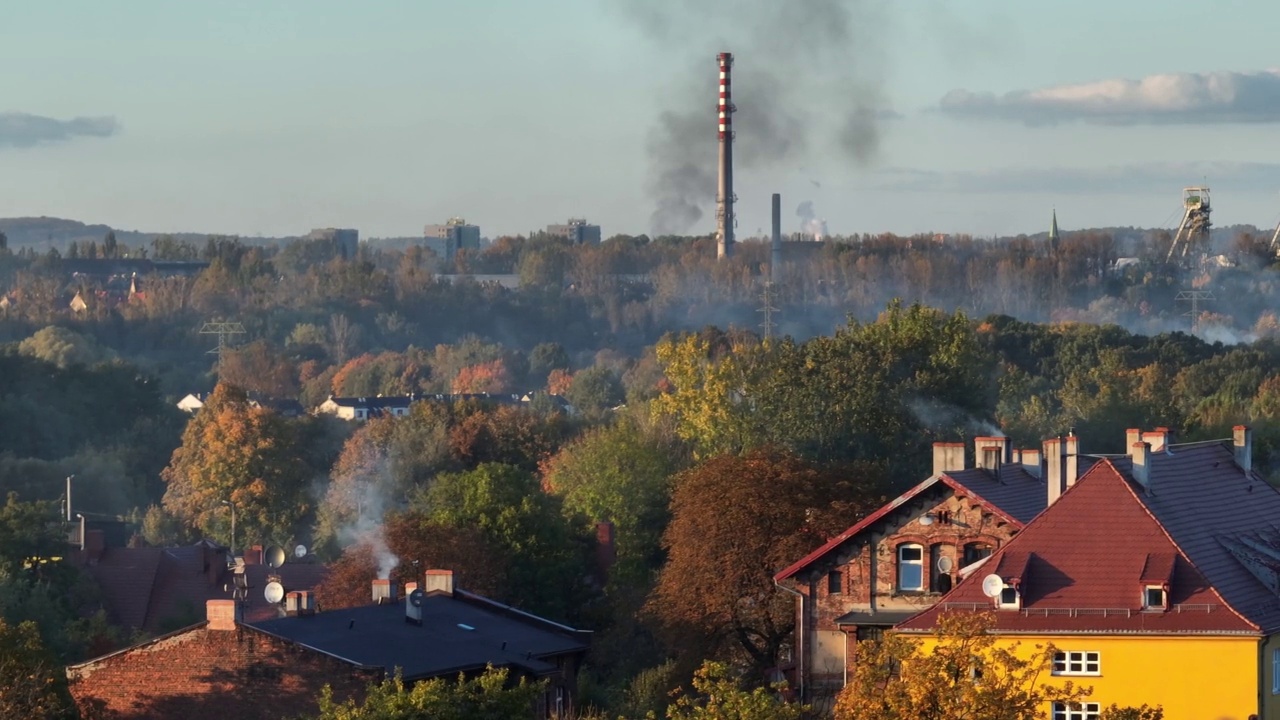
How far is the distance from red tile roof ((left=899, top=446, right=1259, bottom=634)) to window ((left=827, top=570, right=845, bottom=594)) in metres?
5.77

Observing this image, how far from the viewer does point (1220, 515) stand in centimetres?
3528

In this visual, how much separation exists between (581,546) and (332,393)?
373 feet

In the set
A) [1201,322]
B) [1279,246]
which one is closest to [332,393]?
[1201,322]

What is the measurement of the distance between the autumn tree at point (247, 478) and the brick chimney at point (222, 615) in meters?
47.1

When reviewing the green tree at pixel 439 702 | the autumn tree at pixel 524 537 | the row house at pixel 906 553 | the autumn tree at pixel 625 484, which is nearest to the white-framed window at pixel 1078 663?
the row house at pixel 906 553

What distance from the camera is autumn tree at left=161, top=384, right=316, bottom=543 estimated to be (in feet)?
284

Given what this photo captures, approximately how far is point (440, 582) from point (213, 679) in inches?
318

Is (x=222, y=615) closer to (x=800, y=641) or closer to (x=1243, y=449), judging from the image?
(x=800, y=641)

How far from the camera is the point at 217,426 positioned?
93.8 m

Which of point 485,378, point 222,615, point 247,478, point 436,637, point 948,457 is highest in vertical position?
point 948,457

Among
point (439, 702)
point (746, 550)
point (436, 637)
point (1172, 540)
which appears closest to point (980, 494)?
point (1172, 540)

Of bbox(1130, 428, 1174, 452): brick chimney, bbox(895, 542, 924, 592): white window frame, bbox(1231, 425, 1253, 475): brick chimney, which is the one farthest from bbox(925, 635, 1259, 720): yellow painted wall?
bbox(895, 542, 924, 592): white window frame

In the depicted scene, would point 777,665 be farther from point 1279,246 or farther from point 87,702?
point 1279,246

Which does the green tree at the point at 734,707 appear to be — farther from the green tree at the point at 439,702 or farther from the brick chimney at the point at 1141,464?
the brick chimney at the point at 1141,464
